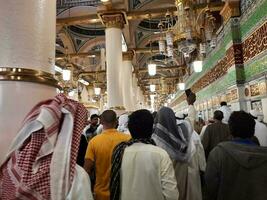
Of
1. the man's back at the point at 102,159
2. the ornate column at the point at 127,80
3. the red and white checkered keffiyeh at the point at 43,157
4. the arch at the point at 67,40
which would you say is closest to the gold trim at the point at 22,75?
the red and white checkered keffiyeh at the point at 43,157

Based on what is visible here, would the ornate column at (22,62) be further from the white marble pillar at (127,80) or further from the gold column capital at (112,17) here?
the white marble pillar at (127,80)

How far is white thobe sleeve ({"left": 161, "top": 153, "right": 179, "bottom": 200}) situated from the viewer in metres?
1.93

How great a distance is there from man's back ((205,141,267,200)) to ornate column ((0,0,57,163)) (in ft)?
4.19

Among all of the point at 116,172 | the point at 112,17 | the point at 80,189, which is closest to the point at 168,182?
the point at 116,172

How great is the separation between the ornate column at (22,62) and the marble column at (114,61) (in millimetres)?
6285

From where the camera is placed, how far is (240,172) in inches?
77.4

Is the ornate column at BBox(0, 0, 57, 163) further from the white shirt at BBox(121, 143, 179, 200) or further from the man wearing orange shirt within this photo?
the man wearing orange shirt

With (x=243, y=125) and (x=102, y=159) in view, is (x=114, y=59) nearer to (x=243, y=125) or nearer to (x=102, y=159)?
(x=102, y=159)

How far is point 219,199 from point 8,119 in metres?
1.53

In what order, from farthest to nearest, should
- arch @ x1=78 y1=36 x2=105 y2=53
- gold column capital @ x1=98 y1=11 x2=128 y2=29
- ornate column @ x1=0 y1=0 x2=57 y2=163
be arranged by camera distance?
arch @ x1=78 y1=36 x2=105 y2=53 < gold column capital @ x1=98 y1=11 x2=128 y2=29 < ornate column @ x1=0 y1=0 x2=57 y2=163

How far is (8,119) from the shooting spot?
4.92 feet

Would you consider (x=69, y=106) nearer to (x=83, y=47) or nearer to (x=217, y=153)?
(x=217, y=153)

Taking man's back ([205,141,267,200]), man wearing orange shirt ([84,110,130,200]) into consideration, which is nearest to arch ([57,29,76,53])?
man wearing orange shirt ([84,110,130,200])

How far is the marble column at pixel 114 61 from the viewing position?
26.4ft
